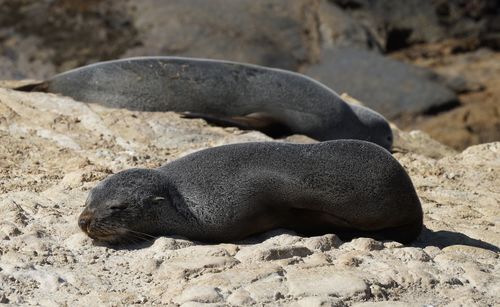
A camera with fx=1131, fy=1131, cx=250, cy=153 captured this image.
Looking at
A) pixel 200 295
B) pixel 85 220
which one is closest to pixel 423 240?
pixel 200 295

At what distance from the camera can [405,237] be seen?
19.1 feet

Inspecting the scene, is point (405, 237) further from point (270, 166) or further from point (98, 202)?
point (98, 202)

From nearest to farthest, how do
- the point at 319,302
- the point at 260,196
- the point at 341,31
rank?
the point at 319,302 → the point at 260,196 → the point at 341,31

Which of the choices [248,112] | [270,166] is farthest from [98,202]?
[248,112]

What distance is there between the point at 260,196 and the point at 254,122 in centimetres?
290

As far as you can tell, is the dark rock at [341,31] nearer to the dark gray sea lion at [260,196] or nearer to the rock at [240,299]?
the dark gray sea lion at [260,196]

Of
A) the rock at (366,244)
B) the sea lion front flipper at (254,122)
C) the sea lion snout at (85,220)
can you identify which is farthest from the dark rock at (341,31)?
the sea lion snout at (85,220)

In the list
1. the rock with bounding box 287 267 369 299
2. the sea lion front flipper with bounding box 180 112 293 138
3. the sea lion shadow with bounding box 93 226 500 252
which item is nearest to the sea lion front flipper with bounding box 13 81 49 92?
the sea lion front flipper with bounding box 180 112 293 138

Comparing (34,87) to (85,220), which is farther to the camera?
(34,87)

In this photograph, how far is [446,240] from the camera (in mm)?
5953

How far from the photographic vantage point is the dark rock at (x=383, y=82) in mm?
13414

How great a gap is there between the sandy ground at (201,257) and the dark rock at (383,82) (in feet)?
20.1

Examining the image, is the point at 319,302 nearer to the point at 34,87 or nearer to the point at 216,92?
the point at 216,92

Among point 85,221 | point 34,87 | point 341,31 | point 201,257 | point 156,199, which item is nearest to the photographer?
point 201,257
